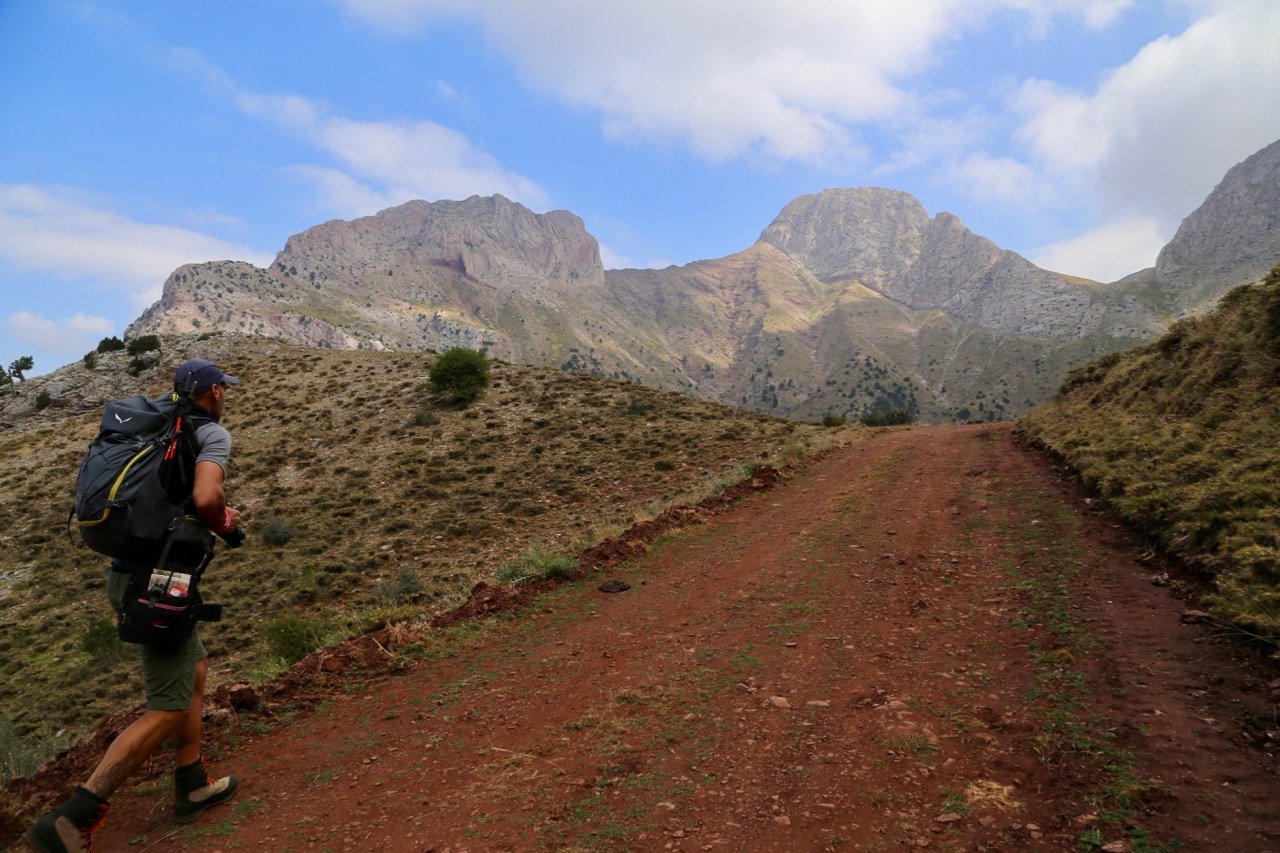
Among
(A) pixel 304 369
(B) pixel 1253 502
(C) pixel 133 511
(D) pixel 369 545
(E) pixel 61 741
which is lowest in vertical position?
(E) pixel 61 741

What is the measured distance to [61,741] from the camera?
9.86 m

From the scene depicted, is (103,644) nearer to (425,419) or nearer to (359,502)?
(359,502)

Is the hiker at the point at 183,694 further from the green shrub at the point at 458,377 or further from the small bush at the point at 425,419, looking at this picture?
the green shrub at the point at 458,377

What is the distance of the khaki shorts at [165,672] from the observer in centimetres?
395

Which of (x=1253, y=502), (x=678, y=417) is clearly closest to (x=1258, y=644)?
(x=1253, y=502)

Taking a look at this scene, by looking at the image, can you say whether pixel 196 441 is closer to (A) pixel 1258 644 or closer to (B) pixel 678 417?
(A) pixel 1258 644

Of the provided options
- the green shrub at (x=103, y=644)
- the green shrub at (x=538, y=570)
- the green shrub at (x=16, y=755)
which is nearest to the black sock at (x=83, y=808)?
the green shrub at (x=16, y=755)

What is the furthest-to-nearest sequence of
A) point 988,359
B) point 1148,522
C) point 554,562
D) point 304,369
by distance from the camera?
point 988,359 < point 304,369 < point 554,562 < point 1148,522

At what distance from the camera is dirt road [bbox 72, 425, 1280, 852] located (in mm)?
3682

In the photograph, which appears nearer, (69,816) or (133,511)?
(69,816)

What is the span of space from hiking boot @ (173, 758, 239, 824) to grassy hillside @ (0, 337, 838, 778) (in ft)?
11.6

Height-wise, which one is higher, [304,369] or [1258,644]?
[304,369]

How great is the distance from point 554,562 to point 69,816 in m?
6.50

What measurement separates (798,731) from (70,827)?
4.55 meters
